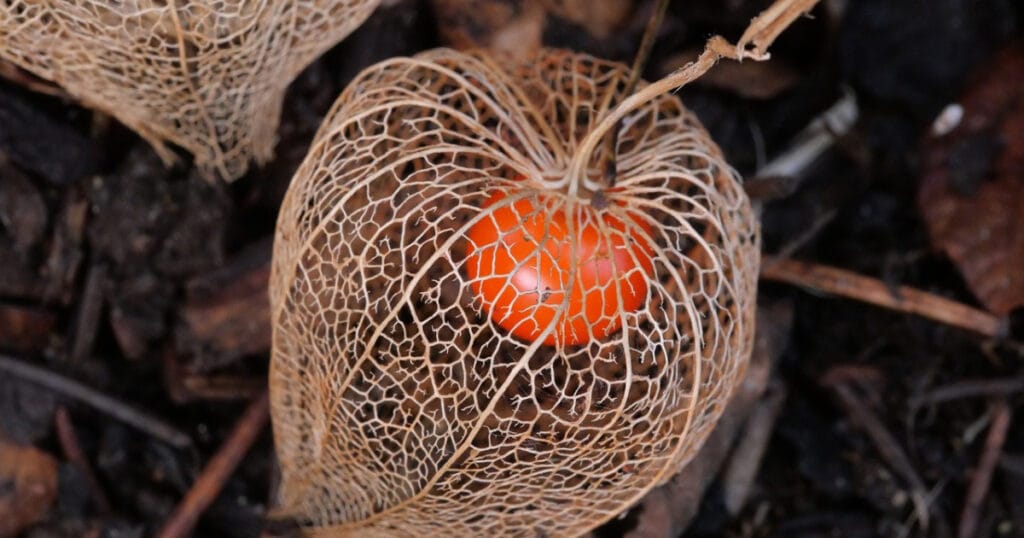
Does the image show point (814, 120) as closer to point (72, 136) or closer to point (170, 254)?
point (170, 254)

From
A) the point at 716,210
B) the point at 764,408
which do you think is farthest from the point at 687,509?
the point at 716,210

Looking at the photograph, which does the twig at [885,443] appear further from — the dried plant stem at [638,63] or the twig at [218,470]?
the twig at [218,470]

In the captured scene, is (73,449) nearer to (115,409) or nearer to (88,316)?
(115,409)

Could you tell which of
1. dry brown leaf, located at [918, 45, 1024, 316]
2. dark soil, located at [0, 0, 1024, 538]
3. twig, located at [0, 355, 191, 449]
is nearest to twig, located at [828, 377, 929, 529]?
dark soil, located at [0, 0, 1024, 538]

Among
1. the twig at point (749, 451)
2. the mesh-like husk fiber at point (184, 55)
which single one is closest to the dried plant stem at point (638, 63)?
the mesh-like husk fiber at point (184, 55)

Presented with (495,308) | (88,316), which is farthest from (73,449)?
(495,308)

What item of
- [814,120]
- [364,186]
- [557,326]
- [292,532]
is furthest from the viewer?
[814,120]
